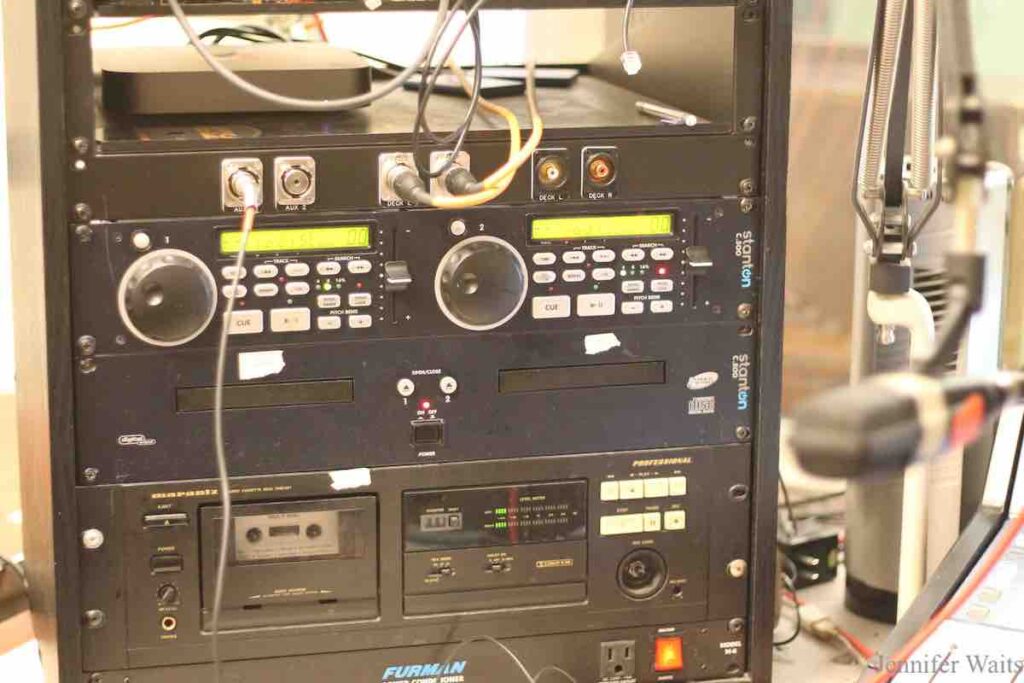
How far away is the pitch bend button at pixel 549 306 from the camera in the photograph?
96cm

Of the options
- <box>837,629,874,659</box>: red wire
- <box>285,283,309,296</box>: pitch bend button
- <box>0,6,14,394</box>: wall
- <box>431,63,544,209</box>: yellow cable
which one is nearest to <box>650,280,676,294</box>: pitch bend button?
<box>431,63,544,209</box>: yellow cable

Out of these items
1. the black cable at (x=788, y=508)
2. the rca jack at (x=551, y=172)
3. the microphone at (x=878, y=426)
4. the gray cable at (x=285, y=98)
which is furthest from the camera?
the black cable at (x=788, y=508)

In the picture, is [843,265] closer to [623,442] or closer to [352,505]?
[623,442]

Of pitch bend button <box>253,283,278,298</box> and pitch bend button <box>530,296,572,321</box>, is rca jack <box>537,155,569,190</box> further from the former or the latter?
pitch bend button <box>253,283,278,298</box>

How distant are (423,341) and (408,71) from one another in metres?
0.18

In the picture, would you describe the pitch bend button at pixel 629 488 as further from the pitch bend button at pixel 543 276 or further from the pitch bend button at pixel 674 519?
the pitch bend button at pixel 543 276

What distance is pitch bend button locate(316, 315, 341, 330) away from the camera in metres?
0.93

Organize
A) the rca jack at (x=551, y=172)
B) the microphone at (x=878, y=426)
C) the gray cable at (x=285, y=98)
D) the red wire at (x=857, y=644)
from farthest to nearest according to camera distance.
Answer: the red wire at (x=857, y=644) → the rca jack at (x=551, y=172) → the gray cable at (x=285, y=98) → the microphone at (x=878, y=426)

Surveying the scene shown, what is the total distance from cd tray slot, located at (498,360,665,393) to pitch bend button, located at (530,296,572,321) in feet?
0.12

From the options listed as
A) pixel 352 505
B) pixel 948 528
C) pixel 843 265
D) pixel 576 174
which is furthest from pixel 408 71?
pixel 843 265

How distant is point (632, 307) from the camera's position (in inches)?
38.1

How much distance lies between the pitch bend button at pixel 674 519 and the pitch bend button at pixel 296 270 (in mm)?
286

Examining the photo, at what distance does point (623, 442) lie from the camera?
99 cm

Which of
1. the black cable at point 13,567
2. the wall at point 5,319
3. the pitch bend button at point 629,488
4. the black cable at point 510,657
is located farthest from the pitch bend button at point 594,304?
the wall at point 5,319
